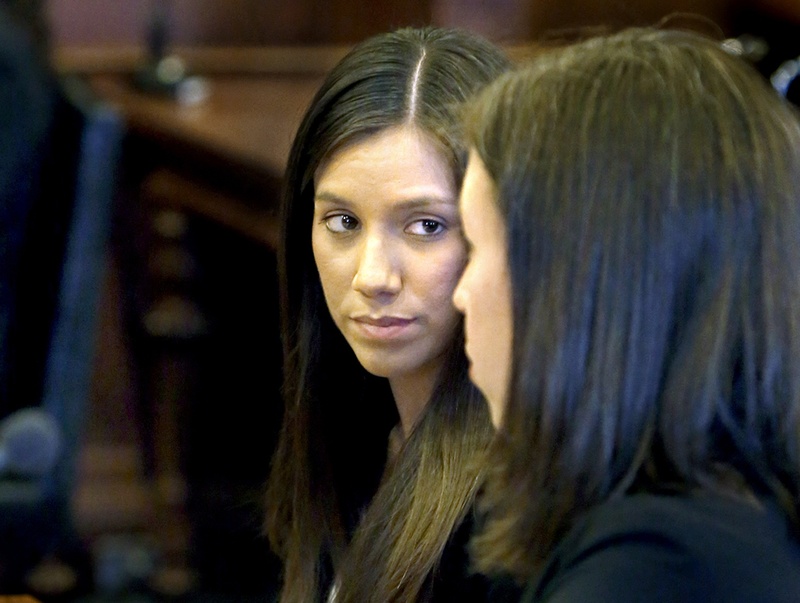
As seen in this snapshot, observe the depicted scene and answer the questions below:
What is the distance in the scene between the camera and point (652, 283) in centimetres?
78

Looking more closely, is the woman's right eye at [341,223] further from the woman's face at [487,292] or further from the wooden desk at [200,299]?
the wooden desk at [200,299]

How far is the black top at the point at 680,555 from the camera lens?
74 cm

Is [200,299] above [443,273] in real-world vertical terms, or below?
below

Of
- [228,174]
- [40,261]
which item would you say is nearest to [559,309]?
[40,261]

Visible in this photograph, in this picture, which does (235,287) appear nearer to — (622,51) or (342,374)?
(342,374)

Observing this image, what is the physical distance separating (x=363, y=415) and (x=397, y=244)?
0.30m

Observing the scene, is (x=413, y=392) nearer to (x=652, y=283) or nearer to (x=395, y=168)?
(x=395, y=168)

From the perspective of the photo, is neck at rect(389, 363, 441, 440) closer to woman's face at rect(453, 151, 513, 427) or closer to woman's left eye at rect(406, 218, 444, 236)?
woman's left eye at rect(406, 218, 444, 236)

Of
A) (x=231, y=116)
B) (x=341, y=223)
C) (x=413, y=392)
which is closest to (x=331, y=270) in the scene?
(x=341, y=223)

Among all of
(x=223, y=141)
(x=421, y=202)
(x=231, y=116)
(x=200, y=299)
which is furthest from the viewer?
(x=200, y=299)

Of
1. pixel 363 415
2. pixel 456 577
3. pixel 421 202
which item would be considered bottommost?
pixel 456 577

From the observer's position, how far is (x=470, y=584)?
112cm

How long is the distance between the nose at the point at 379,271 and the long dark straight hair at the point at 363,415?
0.30 feet

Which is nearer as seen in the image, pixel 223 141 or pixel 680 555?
pixel 680 555
